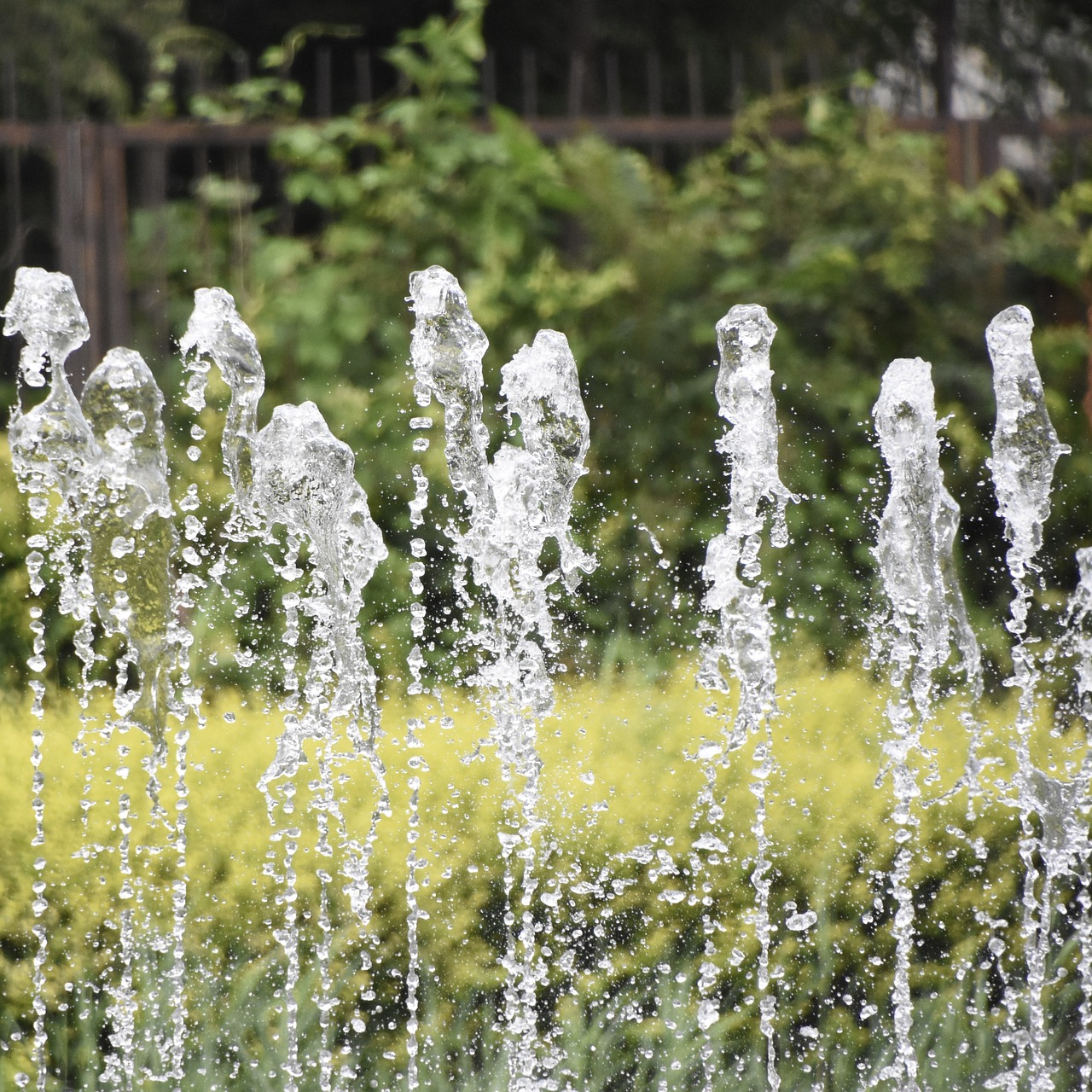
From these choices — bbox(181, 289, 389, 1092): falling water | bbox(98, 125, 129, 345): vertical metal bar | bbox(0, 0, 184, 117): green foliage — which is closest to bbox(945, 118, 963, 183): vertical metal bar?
bbox(98, 125, 129, 345): vertical metal bar

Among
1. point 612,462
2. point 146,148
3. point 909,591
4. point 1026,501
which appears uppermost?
point 146,148

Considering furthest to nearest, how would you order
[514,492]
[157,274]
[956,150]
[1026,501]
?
[956,150] < [157,274] < [514,492] < [1026,501]

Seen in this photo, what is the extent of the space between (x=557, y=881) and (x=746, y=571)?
0.71 meters

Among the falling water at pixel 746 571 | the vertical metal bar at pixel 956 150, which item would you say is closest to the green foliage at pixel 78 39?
the vertical metal bar at pixel 956 150

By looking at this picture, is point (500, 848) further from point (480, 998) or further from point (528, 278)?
point (528, 278)

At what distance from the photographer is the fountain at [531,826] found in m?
2.26

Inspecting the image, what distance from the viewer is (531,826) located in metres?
2.37

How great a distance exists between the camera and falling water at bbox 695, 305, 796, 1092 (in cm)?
243

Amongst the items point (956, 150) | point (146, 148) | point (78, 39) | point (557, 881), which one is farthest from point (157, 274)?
point (557, 881)

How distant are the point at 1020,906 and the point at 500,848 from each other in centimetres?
92

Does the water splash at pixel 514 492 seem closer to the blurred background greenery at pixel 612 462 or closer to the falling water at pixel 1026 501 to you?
the blurred background greenery at pixel 612 462

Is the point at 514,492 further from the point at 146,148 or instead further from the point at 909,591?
the point at 146,148

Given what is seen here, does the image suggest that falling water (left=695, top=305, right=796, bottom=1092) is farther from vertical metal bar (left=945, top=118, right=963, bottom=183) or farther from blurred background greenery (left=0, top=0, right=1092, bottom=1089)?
vertical metal bar (left=945, top=118, right=963, bottom=183)

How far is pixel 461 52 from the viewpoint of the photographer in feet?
15.8
